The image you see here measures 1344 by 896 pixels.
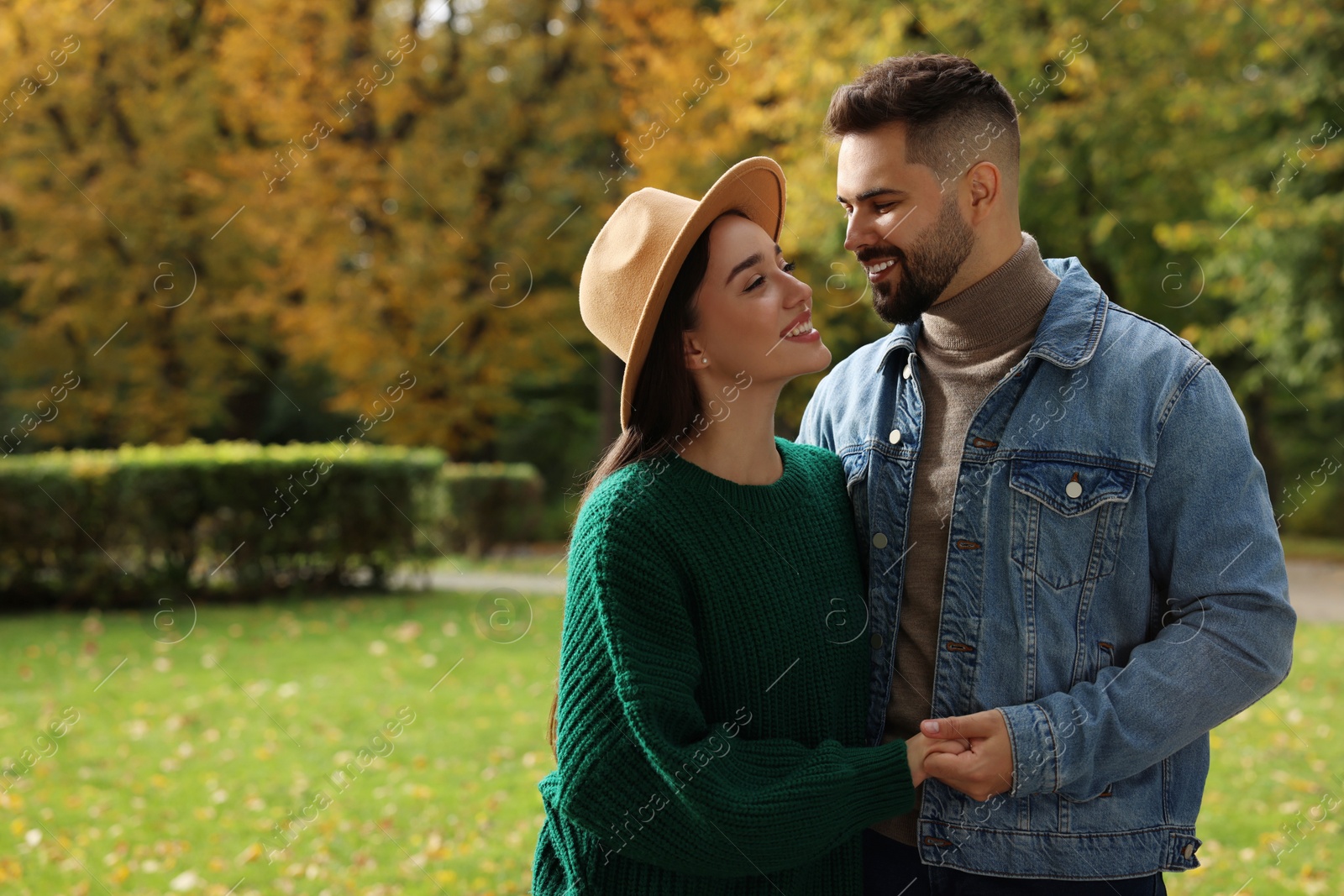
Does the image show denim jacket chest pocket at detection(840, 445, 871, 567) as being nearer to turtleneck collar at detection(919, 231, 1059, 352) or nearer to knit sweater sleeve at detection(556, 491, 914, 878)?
turtleneck collar at detection(919, 231, 1059, 352)

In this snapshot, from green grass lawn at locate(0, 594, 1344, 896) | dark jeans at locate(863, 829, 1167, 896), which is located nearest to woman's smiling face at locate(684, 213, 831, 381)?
dark jeans at locate(863, 829, 1167, 896)

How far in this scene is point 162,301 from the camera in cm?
2011

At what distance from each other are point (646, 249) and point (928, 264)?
59cm

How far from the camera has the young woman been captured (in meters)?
2.06

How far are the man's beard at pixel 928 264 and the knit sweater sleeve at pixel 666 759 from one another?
75 centimetres

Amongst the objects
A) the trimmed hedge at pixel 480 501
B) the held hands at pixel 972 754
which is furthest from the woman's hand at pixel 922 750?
the trimmed hedge at pixel 480 501

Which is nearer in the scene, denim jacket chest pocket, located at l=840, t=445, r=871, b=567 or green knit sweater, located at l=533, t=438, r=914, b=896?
green knit sweater, located at l=533, t=438, r=914, b=896

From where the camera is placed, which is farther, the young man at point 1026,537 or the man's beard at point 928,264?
the man's beard at point 928,264

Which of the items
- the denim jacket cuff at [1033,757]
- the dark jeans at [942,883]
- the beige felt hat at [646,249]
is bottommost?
the dark jeans at [942,883]

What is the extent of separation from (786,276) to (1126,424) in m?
0.76

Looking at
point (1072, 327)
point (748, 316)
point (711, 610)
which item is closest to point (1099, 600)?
point (1072, 327)

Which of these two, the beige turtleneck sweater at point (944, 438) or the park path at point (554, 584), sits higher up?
the beige turtleneck sweater at point (944, 438)

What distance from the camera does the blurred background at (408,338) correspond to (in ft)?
20.2

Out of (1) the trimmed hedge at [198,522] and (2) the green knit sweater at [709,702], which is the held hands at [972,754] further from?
(1) the trimmed hedge at [198,522]
